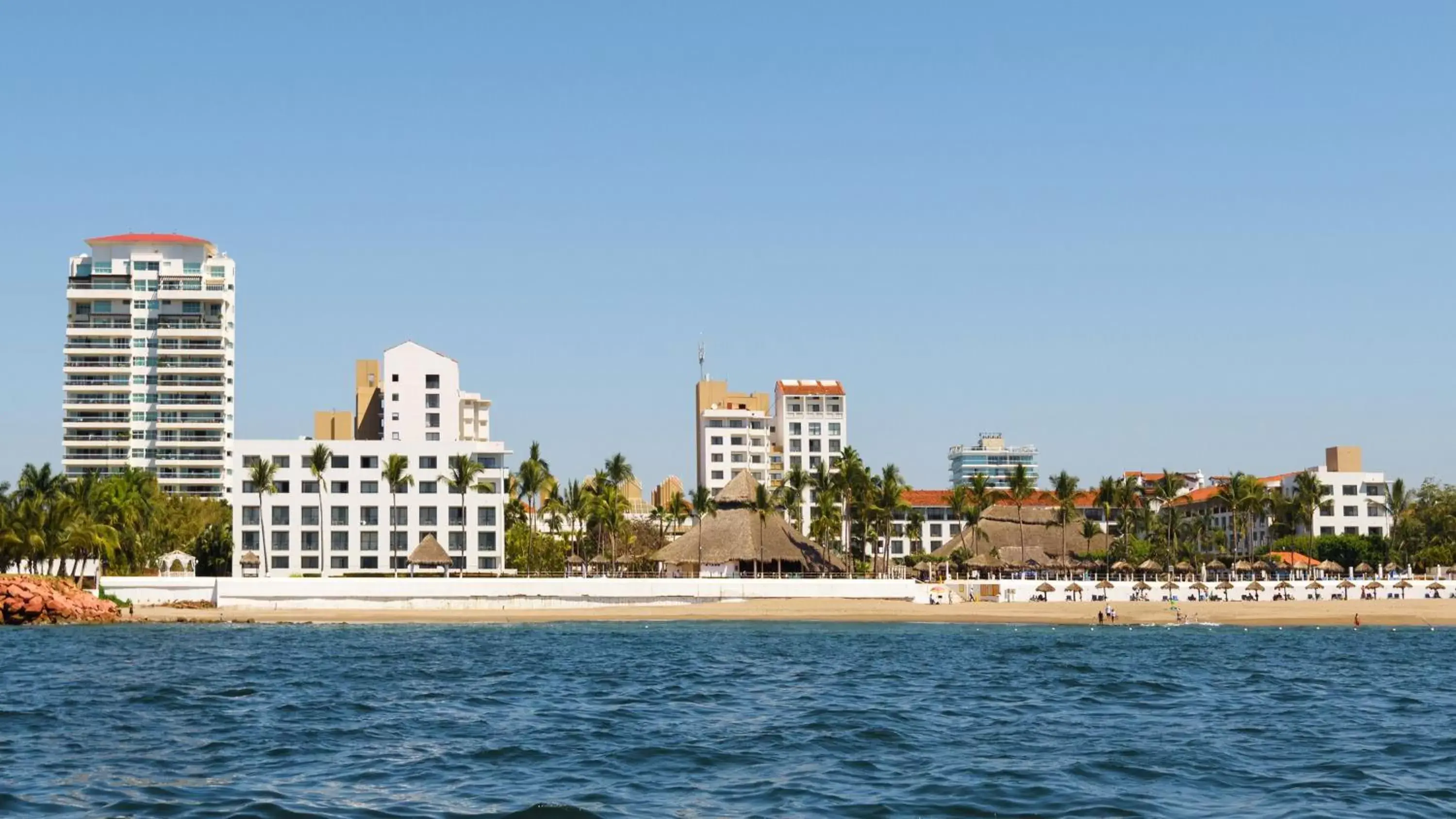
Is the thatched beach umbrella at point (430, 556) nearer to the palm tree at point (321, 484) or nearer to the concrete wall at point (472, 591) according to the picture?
the palm tree at point (321, 484)

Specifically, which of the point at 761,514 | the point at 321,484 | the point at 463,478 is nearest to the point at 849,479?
the point at 761,514

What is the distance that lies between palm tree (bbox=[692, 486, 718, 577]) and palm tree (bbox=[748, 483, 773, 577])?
11.9ft

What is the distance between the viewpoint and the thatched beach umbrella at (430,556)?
118375 millimetres

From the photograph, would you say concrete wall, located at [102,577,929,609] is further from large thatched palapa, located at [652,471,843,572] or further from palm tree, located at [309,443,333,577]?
palm tree, located at [309,443,333,577]

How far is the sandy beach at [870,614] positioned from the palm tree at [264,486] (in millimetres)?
21076

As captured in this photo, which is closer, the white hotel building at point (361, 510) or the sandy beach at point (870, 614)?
the sandy beach at point (870, 614)

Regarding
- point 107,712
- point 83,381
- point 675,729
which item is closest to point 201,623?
point 107,712

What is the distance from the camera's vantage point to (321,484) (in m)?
124

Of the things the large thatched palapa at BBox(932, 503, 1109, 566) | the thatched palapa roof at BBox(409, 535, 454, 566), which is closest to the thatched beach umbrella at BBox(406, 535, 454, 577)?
the thatched palapa roof at BBox(409, 535, 454, 566)

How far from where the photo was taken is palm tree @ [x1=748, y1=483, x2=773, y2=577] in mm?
121625

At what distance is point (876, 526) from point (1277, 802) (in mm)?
129958

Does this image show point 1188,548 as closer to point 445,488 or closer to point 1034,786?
point 445,488

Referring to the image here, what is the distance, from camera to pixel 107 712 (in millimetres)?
38719

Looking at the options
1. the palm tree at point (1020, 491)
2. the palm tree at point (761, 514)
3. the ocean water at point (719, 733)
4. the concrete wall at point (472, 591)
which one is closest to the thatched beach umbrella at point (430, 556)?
the concrete wall at point (472, 591)
